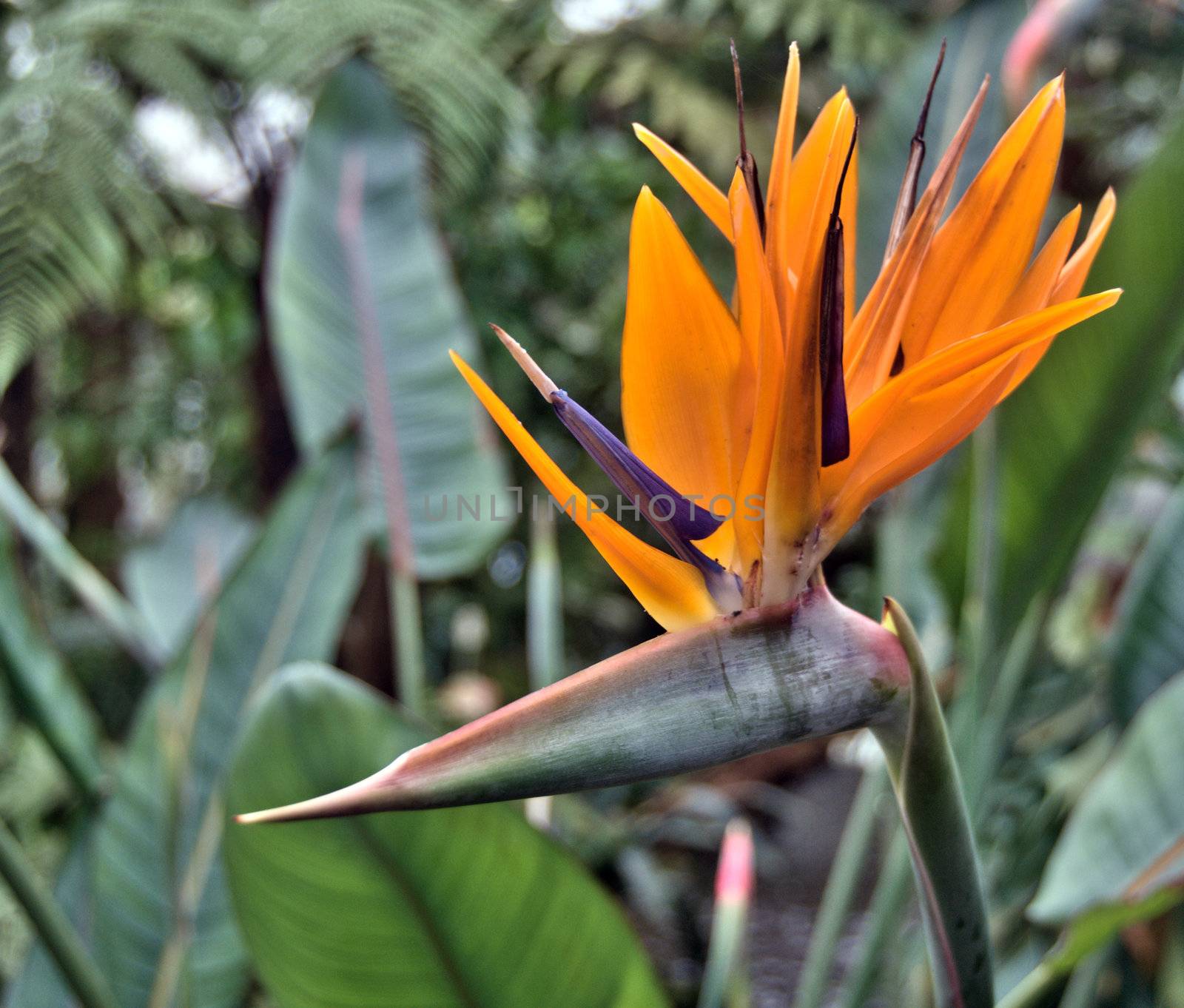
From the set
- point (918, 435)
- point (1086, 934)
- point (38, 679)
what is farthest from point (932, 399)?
point (38, 679)

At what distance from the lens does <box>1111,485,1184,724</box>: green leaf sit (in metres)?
0.60

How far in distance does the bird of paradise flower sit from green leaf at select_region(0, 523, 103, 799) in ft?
1.51

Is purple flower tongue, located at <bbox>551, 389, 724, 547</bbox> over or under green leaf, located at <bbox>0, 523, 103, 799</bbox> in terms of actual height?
over

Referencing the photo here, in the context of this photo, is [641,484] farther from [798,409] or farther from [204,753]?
[204,753]

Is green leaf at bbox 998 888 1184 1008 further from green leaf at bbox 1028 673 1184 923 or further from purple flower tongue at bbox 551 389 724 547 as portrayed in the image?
purple flower tongue at bbox 551 389 724 547

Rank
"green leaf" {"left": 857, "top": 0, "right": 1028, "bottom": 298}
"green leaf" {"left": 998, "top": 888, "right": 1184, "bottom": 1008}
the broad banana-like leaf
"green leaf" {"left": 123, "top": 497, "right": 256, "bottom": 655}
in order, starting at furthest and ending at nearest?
1. "green leaf" {"left": 123, "top": 497, "right": 256, "bottom": 655}
2. "green leaf" {"left": 857, "top": 0, "right": 1028, "bottom": 298}
3. "green leaf" {"left": 998, "top": 888, "right": 1184, "bottom": 1008}
4. the broad banana-like leaf

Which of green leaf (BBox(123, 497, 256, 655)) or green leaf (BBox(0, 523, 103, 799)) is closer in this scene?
green leaf (BBox(0, 523, 103, 799))

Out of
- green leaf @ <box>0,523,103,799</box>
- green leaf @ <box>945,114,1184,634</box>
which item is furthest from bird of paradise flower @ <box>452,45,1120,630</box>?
green leaf @ <box>0,523,103,799</box>

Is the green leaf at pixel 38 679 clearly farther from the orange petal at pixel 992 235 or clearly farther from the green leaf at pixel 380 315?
the orange petal at pixel 992 235

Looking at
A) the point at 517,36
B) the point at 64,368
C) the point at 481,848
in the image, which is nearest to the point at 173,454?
the point at 64,368

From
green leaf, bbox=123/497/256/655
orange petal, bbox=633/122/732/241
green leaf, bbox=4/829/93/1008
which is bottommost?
green leaf, bbox=4/829/93/1008

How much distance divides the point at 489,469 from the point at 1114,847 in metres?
0.53

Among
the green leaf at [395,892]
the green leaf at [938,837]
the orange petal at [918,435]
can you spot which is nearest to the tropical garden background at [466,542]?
the green leaf at [395,892]

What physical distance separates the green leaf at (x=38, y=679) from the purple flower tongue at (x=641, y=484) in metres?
0.47
